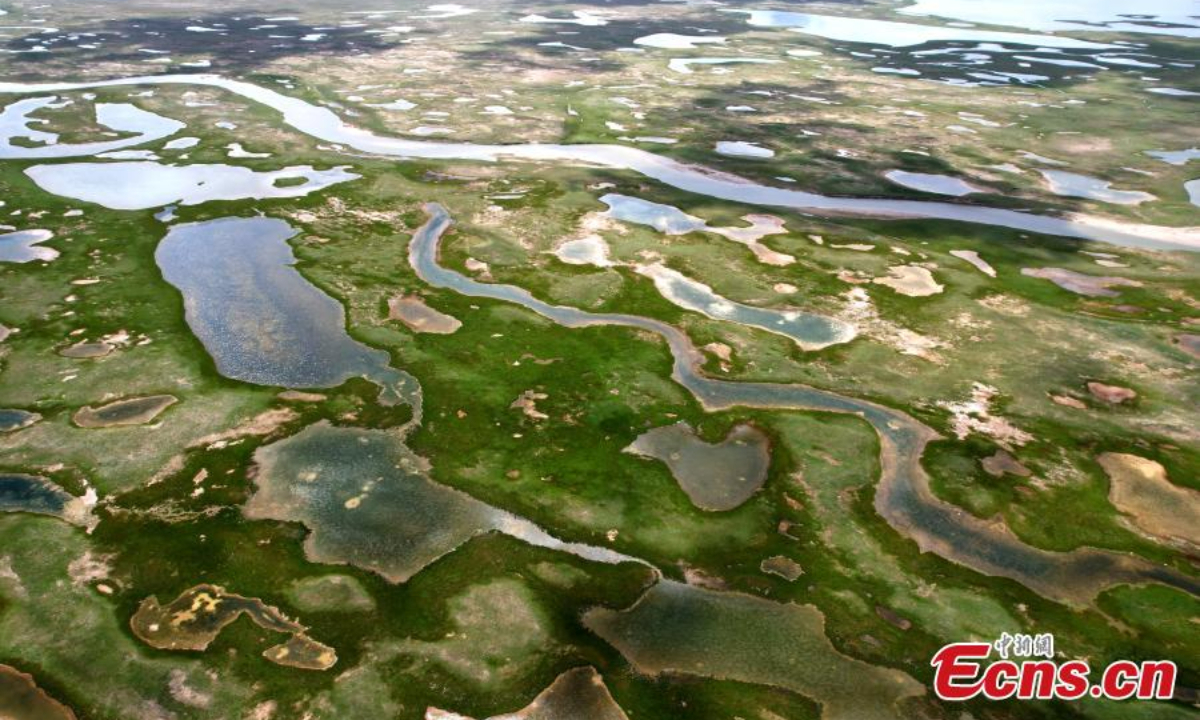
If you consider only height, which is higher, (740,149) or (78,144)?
(740,149)

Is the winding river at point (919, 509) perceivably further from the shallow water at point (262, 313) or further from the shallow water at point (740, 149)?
the shallow water at point (740, 149)

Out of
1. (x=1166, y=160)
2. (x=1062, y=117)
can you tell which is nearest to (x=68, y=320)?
(x=1166, y=160)

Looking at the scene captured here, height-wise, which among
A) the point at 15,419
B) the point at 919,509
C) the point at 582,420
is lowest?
the point at 15,419

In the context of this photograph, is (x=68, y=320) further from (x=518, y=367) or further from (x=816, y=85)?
(x=816, y=85)

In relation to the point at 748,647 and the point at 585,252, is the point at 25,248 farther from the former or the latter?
the point at 748,647

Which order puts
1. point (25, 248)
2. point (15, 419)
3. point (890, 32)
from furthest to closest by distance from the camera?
point (890, 32) → point (25, 248) → point (15, 419)

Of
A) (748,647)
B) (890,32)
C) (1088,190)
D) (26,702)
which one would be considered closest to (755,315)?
(748,647)

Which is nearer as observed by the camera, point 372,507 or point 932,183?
point 372,507
